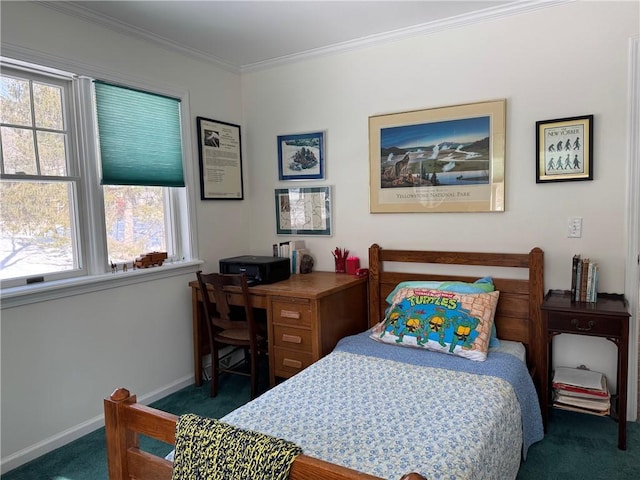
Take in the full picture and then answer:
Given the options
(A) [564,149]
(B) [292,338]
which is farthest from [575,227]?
(B) [292,338]

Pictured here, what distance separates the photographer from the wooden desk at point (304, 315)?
2.73m

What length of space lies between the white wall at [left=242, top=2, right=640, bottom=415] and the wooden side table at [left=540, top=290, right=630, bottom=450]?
304 millimetres

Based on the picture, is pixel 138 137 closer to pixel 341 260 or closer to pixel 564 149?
pixel 341 260

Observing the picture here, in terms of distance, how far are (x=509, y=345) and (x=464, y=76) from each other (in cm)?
175

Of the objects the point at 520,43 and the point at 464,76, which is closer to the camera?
the point at 520,43

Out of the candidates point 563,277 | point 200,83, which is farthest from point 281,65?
point 563,277

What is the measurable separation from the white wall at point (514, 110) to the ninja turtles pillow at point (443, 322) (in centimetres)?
52

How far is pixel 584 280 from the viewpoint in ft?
8.09

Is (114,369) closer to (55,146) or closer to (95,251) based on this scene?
(95,251)

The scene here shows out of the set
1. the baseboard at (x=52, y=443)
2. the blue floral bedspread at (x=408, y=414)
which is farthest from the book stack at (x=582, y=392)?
the baseboard at (x=52, y=443)

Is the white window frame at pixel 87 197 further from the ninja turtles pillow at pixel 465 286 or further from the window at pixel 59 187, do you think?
the ninja turtles pillow at pixel 465 286

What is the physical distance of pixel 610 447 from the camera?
91.0 inches

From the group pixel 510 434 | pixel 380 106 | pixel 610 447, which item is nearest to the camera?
pixel 510 434

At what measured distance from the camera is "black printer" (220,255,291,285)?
120 inches
